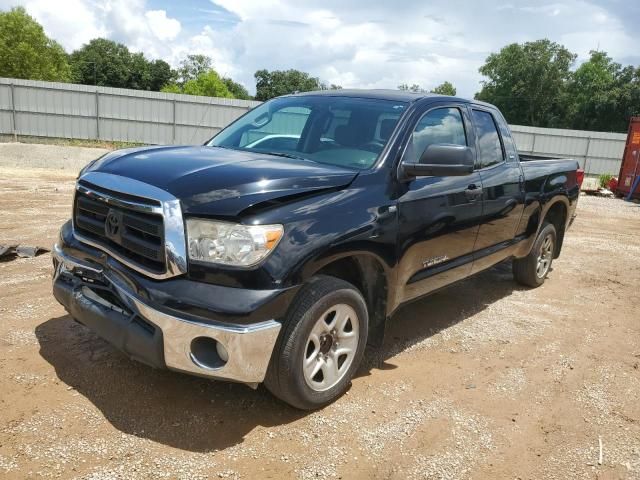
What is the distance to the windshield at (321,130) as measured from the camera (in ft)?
12.1

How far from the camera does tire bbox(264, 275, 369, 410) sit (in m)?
2.88

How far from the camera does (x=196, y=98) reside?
24.0 m

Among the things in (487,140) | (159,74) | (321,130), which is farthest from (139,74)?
(321,130)

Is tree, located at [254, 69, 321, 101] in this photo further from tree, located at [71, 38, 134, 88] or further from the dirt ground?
the dirt ground

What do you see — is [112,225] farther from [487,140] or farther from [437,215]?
[487,140]

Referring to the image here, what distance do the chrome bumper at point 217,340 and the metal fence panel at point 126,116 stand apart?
2169 cm

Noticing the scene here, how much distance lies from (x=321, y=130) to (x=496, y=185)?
5.62ft

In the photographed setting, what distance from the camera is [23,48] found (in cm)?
4366

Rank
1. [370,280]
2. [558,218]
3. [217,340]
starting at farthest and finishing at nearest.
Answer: [558,218] → [370,280] → [217,340]

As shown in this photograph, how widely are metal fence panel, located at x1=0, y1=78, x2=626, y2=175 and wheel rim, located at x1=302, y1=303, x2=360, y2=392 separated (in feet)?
69.0

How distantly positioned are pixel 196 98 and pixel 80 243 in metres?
22.0

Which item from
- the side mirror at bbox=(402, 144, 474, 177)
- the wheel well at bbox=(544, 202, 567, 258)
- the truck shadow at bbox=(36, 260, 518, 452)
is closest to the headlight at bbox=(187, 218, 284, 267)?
the truck shadow at bbox=(36, 260, 518, 452)

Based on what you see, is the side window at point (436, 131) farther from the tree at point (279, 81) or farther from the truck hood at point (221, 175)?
the tree at point (279, 81)

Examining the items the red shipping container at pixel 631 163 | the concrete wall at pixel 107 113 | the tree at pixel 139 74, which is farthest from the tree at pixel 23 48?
the red shipping container at pixel 631 163
